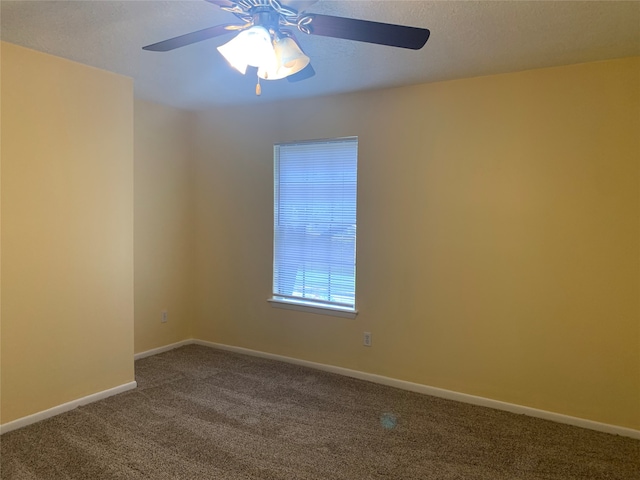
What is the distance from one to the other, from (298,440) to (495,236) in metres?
1.94

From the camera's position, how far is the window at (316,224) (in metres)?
3.91

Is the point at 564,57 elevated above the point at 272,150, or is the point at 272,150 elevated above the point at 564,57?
the point at 564,57

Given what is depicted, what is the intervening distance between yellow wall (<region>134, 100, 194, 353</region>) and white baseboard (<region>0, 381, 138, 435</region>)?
0.86m

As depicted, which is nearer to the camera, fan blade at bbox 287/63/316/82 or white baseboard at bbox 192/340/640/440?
fan blade at bbox 287/63/316/82

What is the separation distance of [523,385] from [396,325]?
1.00m

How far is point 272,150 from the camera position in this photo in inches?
168

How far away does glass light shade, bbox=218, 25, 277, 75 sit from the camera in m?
1.81

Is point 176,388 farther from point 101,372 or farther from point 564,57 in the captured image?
point 564,57

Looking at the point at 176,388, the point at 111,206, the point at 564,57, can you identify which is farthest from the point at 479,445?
the point at 111,206

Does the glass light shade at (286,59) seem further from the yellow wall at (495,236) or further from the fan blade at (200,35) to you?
the yellow wall at (495,236)

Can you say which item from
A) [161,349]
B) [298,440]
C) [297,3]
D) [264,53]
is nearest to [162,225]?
[161,349]

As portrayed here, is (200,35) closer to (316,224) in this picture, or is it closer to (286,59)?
(286,59)

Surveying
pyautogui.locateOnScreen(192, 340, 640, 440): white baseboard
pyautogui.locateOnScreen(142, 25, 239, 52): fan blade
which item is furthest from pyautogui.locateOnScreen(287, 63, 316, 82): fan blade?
pyautogui.locateOnScreen(192, 340, 640, 440): white baseboard

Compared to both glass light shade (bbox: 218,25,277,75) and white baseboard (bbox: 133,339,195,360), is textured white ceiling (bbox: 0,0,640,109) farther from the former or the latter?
white baseboard (bbox: 133,339,195,360)
